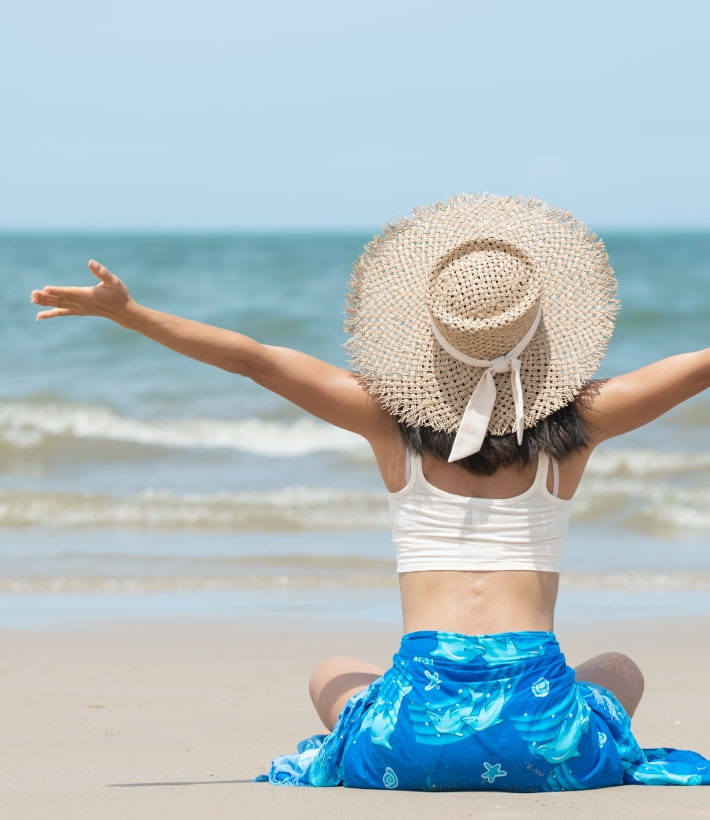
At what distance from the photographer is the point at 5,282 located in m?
24.3

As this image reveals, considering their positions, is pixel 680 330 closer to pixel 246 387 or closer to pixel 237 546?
pixel 246 387

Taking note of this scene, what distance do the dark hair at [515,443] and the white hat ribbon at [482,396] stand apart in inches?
1.3

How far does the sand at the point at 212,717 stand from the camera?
2744 millimetres

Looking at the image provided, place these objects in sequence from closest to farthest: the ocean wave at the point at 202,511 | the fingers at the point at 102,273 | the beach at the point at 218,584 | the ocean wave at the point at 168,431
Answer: the fingers at the point at 102,273 → the beach at the point at 218,584 → the ocean wave at the point at 202,511 → the ocean wave at the point at 168,431

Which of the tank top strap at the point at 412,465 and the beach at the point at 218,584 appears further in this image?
the beach at the point at 218,584

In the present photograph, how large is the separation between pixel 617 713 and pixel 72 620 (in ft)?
10.5

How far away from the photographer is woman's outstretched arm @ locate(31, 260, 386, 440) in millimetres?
2592

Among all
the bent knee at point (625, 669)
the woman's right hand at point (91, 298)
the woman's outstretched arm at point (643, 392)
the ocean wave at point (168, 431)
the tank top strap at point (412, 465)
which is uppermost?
the woman's right hand at point (91, 298)

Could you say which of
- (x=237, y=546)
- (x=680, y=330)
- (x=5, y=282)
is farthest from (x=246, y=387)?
(x=5, y=282)

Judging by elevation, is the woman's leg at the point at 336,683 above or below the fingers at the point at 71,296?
below

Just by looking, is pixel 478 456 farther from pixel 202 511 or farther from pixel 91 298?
pixel 202 511

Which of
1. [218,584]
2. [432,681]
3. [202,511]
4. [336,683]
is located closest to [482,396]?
[432,681]

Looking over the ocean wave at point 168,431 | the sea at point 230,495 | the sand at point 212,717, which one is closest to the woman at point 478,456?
the sand at point 212,717

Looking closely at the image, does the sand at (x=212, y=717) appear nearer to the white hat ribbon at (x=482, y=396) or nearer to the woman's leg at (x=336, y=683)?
the woman's leg at (x=336, y=683)
